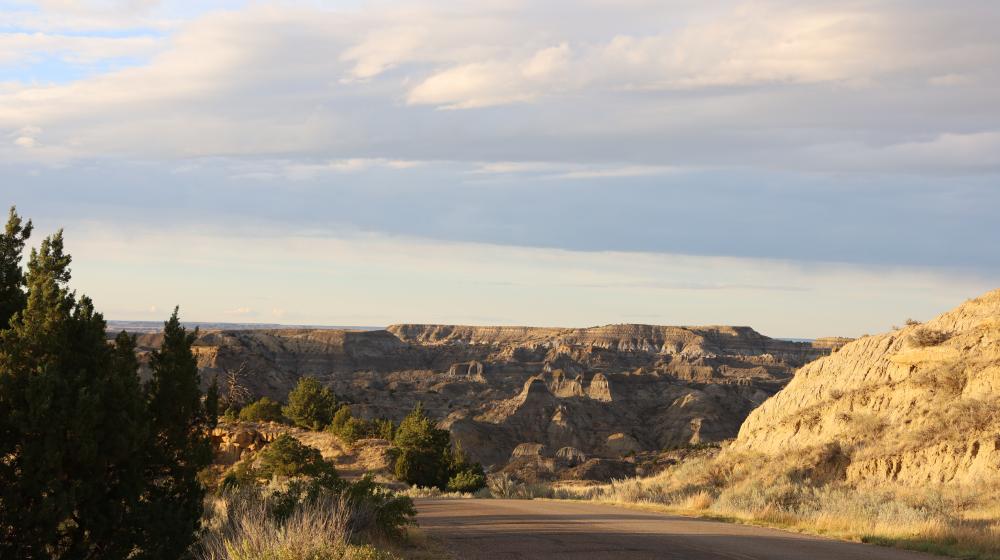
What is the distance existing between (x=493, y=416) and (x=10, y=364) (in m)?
99.3

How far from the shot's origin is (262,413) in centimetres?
6431

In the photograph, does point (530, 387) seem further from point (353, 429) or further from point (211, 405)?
point (211, 405)

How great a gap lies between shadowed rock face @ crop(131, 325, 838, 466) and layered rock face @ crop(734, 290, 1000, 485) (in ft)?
172

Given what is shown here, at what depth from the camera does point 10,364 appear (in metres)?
13.8

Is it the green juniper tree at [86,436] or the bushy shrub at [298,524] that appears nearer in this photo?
the bushy shrub at [298,524]

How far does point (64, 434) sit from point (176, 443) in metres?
2.03

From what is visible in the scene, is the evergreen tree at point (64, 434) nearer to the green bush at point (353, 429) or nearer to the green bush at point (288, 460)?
the green bush at point (288, 460)

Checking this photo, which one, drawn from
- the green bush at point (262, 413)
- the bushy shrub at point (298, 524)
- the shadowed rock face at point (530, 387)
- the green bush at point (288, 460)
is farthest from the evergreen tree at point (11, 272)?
the shadowed rock face at point (530, 387)

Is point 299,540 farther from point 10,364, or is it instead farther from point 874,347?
point 874,347

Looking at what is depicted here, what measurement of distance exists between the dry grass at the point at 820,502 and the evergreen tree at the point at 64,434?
12.4 meters

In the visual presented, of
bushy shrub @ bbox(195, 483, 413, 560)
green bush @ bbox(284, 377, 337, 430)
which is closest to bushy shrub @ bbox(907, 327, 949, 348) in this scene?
bushy shrub @ bbox(195, 483, 413, 560)

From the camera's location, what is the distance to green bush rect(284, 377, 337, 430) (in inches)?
2571

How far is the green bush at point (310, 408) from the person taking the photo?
65.3 metres

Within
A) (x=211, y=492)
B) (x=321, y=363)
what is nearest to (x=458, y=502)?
(x=211, y=492)
